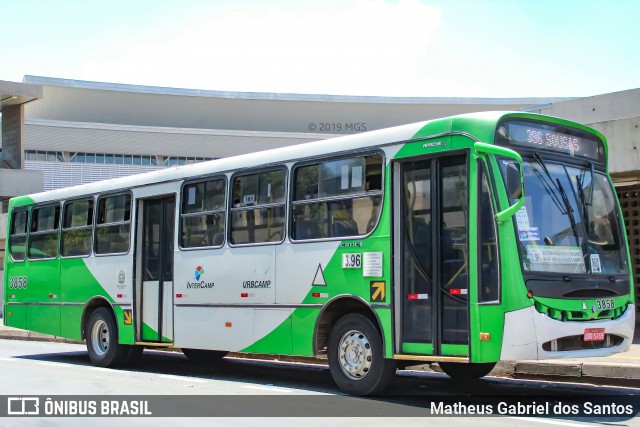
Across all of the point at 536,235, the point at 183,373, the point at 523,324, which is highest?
the point at 536,235

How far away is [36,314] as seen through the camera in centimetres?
1681

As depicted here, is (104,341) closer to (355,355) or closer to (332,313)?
(332,313)

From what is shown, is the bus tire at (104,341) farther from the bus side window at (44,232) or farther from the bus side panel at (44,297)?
the bus side window at (44,232)

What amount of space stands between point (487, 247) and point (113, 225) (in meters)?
8.24

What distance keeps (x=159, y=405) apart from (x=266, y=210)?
3.31 m

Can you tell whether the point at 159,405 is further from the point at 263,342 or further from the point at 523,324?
the point at 523,324

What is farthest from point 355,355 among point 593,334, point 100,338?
point 100,338

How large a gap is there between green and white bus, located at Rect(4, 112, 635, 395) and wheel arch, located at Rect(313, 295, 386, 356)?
3cm

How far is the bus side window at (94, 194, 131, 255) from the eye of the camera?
14.8 metres

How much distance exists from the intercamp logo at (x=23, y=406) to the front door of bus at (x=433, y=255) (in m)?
4.23

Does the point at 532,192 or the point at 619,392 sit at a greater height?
the point at 532,192

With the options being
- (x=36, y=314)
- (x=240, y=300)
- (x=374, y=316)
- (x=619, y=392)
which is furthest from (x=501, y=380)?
(x=36, y=314)

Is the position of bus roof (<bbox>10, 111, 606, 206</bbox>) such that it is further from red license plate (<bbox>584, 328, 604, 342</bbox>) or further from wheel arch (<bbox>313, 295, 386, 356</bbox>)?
red license plate (<bbox>584, 328, 604, 342</bbox>)

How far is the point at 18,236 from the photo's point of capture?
58.9 ft
